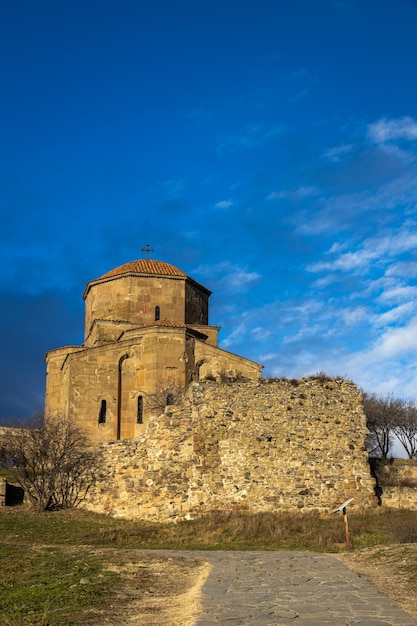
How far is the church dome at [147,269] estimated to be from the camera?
3541cm

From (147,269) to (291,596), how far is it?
92.5 feet

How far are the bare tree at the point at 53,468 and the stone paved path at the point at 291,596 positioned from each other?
867 cm

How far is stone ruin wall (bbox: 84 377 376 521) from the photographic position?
60.0 ft

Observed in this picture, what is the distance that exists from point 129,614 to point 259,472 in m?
10.9

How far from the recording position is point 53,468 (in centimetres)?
2014

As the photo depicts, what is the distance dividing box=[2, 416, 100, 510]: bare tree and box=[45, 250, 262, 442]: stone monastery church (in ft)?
26.9

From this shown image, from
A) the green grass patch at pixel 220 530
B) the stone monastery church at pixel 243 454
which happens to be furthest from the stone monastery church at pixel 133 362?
the green grass patch at pixel 220 530

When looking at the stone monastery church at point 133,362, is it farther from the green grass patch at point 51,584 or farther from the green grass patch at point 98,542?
the green grass patch at point 51,584

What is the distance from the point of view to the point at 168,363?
30766 mm

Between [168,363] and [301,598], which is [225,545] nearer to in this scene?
[301,598]

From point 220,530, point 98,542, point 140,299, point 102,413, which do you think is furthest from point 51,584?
point 140,299

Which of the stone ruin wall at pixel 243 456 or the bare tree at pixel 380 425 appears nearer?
the stone ruin wall at pixel 243 456

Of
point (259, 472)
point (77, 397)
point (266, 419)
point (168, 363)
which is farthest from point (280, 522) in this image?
point (77, 397)

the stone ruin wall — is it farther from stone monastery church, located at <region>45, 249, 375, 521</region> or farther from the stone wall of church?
the stone wall of church
